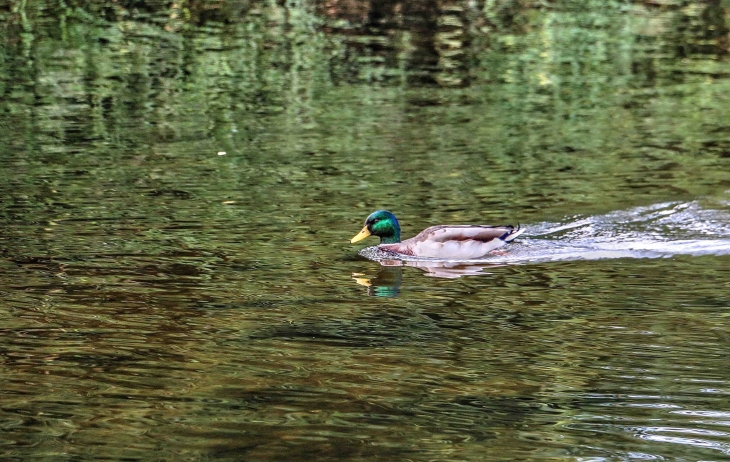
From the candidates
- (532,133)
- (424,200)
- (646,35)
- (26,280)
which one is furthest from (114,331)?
(646,35)

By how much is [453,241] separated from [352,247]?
3.19 ft

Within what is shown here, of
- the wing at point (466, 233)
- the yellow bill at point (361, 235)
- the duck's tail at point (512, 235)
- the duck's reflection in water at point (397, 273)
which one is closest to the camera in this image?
the duck's reflection in water at point (397, 273)

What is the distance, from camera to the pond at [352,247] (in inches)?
233

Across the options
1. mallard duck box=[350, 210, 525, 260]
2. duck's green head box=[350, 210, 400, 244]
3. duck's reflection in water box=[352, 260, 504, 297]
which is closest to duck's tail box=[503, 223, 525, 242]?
mallard duck box=[350, 210, 525, 260]

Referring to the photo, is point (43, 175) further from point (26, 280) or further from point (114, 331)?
point (114, 331)

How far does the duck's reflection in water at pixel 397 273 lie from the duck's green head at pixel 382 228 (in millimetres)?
331

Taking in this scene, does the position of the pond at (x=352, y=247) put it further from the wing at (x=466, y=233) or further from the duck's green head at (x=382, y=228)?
the duck's green head at (x=382, y=228)

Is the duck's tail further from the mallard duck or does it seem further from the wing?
the wing

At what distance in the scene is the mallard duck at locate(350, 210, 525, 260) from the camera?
1016 centimetres

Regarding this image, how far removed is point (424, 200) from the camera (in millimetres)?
12422

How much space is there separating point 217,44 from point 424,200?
10841 mm

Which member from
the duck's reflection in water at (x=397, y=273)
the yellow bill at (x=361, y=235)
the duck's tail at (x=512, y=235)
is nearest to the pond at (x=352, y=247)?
the duck's reflection in water at (x=397, y=273)

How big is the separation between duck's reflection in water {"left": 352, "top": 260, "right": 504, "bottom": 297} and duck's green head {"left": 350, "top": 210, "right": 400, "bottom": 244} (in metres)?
0.33

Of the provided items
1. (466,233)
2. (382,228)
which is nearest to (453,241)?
(466,233)
